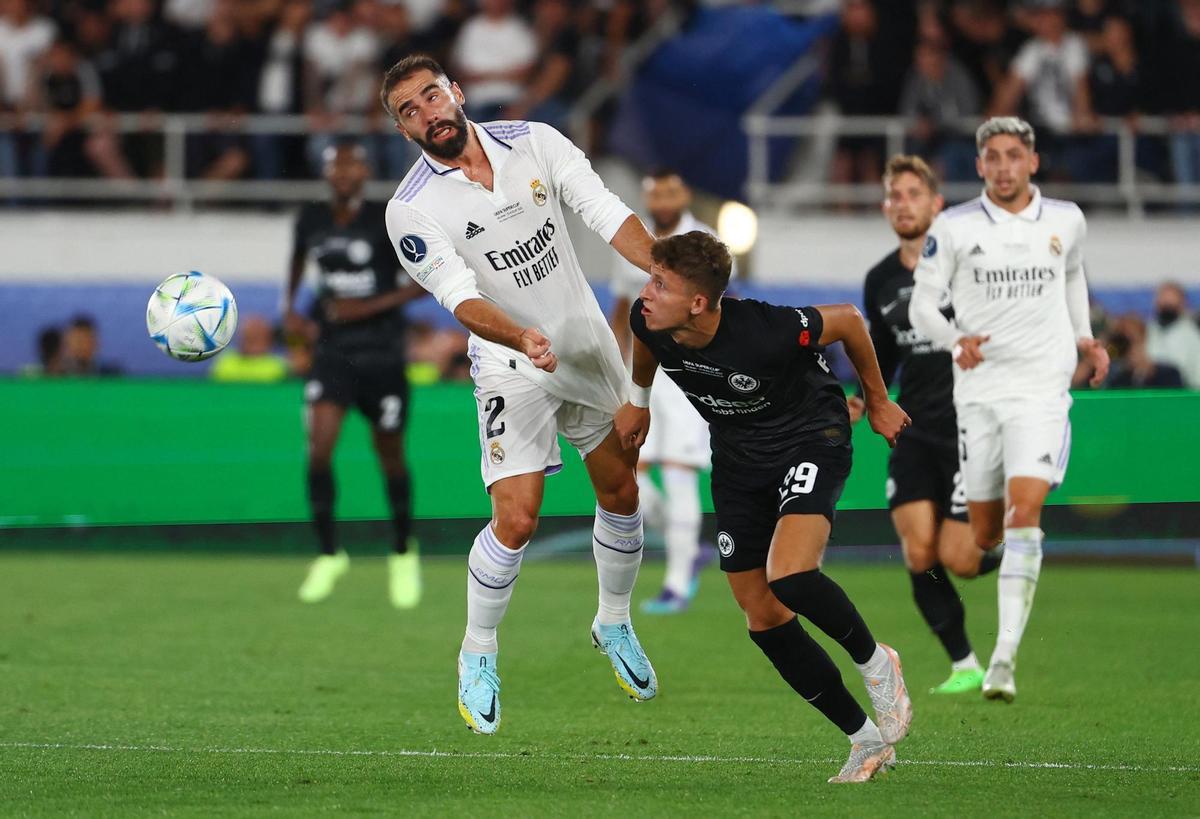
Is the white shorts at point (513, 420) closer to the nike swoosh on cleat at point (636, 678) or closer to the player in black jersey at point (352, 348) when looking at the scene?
the nike swoosh on cleat at point (636, 678)

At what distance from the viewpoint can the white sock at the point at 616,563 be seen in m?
7.26

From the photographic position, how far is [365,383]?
11.3 m

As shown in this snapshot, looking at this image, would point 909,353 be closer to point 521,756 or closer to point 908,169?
point 908,169

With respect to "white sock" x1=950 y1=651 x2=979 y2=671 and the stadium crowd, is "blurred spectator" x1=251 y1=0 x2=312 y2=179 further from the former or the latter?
"white sock" x1=950 y1=651 x2=979 y2=671

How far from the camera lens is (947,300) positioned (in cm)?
844

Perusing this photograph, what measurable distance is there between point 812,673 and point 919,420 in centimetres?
299

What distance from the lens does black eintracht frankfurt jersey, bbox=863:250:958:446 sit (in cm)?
875

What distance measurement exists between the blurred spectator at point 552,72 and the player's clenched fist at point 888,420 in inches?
429

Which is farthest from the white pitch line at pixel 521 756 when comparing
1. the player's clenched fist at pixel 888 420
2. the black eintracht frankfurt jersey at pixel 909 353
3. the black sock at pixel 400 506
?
the black sock at pixel 400 506

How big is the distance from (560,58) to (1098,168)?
505 cm

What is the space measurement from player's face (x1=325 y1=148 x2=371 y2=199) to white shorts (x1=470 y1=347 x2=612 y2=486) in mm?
4446

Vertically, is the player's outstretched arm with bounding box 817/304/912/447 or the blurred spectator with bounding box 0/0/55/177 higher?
the player's outstretched arm with bounding box 817/304/912/447

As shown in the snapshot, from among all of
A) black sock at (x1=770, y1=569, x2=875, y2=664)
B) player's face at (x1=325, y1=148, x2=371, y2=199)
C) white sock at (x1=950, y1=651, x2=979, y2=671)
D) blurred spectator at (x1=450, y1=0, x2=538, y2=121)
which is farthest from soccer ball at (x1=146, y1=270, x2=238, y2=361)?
blurred spectator at (x1=450, y1=0, x2=538, y2=121)

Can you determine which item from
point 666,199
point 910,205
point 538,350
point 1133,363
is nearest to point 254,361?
point 666,199
